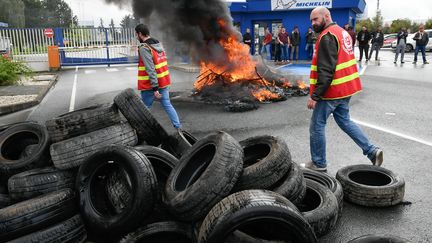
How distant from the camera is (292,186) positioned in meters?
3.34

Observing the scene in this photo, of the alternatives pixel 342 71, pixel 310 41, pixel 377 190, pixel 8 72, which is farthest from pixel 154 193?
pixel 310 41

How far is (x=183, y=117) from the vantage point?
8500 mm

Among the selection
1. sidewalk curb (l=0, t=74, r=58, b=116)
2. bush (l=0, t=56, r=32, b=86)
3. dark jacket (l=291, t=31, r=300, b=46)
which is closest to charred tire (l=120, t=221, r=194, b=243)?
sidewalk curb (l=0, t=74, r=58, b=116)

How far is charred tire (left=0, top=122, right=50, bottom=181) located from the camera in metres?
4.20

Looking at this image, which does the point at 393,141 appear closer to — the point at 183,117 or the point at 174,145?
the point at 174,145

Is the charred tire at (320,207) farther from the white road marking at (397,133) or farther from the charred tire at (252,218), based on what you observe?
the white road marking at (397,133)

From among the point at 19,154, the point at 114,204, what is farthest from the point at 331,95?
the point at 19,154

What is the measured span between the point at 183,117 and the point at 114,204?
5.11m

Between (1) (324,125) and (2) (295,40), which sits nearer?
(1) (324,125)

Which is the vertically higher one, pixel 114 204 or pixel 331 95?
pixel 331 95

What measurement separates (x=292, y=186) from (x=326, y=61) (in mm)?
1775

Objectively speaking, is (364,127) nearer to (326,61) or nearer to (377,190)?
(326,61)

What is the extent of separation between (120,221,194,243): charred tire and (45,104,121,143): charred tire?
175cm

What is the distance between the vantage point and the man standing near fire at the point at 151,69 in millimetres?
6258
